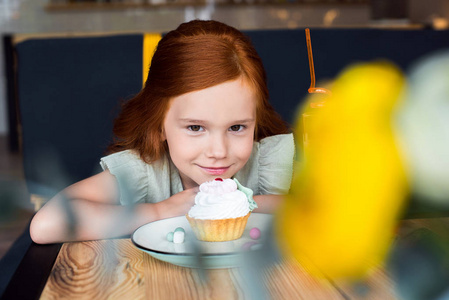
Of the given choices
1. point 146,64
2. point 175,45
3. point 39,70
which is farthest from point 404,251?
point 39,70

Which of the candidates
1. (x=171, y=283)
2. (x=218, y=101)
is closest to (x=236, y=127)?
(x=218, y=101)

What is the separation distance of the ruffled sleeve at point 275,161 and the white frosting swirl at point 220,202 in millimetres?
417

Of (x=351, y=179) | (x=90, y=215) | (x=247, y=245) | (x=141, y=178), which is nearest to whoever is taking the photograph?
(x=351, y=179)

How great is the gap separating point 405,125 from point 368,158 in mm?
138

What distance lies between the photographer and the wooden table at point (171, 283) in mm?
448

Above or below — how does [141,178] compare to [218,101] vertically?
below

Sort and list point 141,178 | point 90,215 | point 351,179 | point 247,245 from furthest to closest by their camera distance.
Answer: point 141,178, point 90,215, point 247,245, point 351,179

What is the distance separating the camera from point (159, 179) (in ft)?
3.27

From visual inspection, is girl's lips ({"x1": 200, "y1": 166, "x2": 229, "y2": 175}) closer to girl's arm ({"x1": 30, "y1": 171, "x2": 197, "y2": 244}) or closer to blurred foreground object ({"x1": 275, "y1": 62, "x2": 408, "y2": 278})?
girl's arm ({"x1": 30, "y1": 171, "x2": 197, "y2": 244})

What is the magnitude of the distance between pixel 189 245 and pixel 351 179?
25cm

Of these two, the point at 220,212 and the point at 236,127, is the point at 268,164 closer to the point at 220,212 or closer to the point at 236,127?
the point at 236,127

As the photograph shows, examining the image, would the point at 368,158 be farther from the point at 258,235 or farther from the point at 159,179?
the point at 159,179

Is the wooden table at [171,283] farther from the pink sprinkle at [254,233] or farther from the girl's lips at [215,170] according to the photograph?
the girl's lips at [215,170]

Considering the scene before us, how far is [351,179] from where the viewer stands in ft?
1.30
